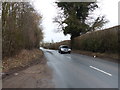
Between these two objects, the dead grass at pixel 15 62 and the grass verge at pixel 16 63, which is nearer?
the grass verge at pixel 16 63

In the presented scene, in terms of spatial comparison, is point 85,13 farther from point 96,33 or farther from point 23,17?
point 23,17

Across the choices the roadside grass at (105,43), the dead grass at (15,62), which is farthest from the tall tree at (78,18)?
the dead grass at (15,62)

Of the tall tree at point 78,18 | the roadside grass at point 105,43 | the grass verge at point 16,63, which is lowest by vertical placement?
the grass verge at point 16,63

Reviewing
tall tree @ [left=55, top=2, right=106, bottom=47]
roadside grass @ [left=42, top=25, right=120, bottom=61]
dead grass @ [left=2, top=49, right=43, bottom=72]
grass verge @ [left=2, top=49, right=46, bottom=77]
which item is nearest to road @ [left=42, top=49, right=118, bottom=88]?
grass verge @ [left=2, top=49, right=46, bottom=77]

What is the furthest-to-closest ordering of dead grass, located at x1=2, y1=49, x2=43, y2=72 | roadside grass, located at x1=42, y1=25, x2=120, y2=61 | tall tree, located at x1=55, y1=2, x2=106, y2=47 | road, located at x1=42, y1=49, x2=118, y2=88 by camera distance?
tall tree, located at x1=55, y1=2, x2=106, y2=47 < roadside grass, located at x1=42, y1=25, x2=120, y2=61 < dead grass, located at x1=2, y1=49, x2=43, y2=72 < road, located at x1=42, y1=49, x2=118, y2=88

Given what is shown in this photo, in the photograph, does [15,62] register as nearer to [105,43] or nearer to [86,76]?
[86,76]

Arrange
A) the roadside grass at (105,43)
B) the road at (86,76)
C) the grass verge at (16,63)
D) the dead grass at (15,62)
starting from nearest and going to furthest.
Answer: the road at (86,76) < the grass verge at (16,63) < the dead grass at (15,62) < the roadside grass at (105,43)

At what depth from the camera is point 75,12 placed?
155 feet

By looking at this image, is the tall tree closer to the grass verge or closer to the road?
the grass verge

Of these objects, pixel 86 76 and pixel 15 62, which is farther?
pixel 15 62

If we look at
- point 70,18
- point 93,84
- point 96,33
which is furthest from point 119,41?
point 70,18

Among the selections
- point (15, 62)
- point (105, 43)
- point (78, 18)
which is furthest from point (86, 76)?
point (78, 18)

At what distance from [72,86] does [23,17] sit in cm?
1927

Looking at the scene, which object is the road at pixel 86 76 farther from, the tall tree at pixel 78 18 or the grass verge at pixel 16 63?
the tall tree at pixel 78 18
